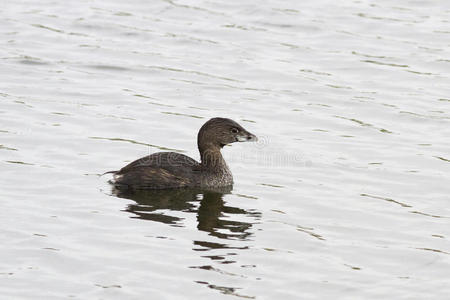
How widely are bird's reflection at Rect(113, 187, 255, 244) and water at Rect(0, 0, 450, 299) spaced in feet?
0.16

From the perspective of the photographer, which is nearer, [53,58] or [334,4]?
[53,58]

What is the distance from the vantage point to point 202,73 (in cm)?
2019

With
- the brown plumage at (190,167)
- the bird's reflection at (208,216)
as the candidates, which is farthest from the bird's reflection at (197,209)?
the brown plumage at (190,167)

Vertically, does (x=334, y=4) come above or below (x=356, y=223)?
above

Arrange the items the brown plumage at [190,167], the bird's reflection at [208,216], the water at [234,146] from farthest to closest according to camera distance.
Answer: the brown plumage at [190,167], the bird's reflection at [208,216], the water at [234,146]

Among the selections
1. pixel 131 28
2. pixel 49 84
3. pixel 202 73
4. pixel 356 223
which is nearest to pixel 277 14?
pixel 131 28

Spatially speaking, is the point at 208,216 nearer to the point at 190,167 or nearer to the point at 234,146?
the point at 190,167

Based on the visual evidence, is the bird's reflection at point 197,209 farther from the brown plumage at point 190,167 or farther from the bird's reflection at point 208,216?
the brown plumage at point 190,167

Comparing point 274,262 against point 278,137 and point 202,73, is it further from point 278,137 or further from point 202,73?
point 202,73

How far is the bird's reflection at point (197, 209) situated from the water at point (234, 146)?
0.05 meters

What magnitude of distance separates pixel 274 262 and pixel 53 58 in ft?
37.7

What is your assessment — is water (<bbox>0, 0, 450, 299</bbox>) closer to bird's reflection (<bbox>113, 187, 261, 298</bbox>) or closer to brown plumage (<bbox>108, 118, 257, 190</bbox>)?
bird's reflection (<bbox>113, 187, 261, 298</bbox>)

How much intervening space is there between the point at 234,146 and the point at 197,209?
3.77 meters

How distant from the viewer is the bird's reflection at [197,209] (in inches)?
468
